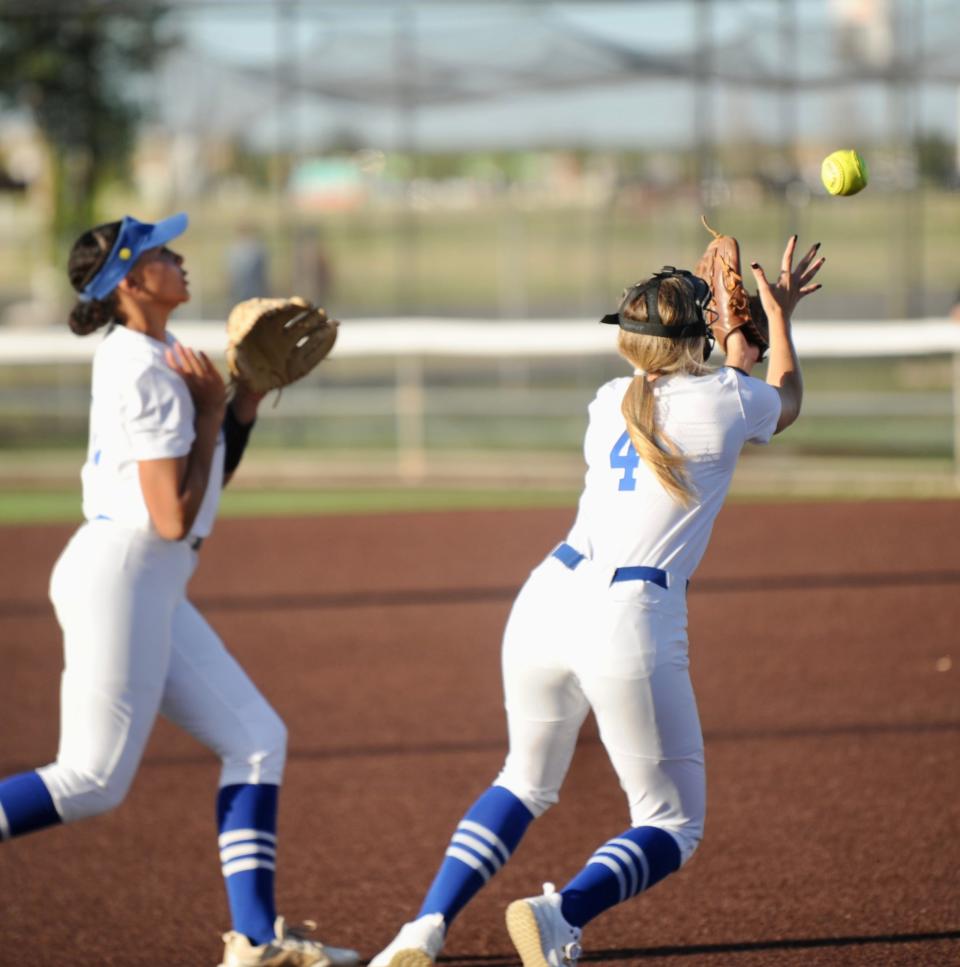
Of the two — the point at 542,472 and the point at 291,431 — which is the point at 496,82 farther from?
the point at 542,472

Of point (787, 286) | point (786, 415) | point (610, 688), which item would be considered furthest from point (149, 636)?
point (787, 286)

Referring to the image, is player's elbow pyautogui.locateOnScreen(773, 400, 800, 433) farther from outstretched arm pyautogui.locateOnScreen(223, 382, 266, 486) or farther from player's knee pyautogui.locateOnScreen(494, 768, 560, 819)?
outstretched arm pyautogui.locateOnScreen(223, 382, 266, 486)

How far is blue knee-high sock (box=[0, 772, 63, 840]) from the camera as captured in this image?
161 inches

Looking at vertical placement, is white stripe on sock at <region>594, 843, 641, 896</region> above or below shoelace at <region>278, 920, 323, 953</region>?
above

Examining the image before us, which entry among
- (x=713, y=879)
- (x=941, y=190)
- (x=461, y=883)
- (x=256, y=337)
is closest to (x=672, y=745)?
(x=461, y=883)

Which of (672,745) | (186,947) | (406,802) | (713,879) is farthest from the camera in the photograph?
(406,802)

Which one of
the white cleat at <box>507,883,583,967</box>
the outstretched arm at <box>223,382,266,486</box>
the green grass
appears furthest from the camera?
the green grass

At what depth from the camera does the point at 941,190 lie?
1942 cm

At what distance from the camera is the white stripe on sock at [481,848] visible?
13.0 ft

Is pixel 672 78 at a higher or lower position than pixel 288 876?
higher

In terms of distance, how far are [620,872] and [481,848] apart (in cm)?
34

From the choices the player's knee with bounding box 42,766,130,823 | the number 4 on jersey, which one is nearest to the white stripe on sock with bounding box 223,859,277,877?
the player's knee with bounding box 42,766,130,823

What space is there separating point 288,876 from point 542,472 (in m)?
9.08

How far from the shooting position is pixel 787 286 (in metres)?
4.18
